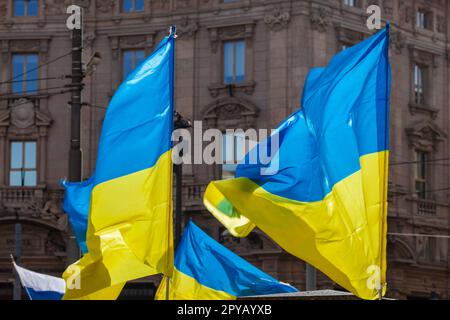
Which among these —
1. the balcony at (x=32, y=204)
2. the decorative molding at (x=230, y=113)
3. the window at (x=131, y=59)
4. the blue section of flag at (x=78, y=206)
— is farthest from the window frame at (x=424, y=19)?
the blue section of flag at (x=78, y=206)

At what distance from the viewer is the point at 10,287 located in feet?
157

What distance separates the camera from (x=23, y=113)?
49000mm

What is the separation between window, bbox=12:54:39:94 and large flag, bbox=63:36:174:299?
3078 centimetres

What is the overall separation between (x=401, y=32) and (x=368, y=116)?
33979 mm

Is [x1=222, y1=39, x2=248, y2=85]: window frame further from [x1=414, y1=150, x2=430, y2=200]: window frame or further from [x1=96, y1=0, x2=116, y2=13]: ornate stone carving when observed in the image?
[x1=414, y1=150, x2=430, y2=200]: window frame

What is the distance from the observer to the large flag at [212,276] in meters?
21.6

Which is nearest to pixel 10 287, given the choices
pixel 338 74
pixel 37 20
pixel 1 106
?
pixel 1 106

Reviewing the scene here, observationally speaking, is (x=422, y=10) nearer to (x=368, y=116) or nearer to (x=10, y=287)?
(x=10, y=287)

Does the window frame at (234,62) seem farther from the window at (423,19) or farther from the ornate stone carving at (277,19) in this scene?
the window at (423,19)

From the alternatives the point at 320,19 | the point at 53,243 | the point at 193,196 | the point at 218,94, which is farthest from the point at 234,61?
the point at 53,243

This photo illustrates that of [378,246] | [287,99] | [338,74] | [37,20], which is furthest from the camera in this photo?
[37,20]

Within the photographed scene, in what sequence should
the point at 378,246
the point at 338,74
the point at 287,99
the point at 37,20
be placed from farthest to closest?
the point at 37,20
the point at 287,99
the point at 338,74
the point at 378,246

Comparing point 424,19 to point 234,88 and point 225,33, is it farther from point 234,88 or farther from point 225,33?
point 234,88

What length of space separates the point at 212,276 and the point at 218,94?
2603 cm
